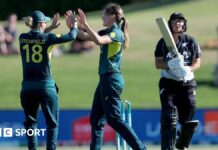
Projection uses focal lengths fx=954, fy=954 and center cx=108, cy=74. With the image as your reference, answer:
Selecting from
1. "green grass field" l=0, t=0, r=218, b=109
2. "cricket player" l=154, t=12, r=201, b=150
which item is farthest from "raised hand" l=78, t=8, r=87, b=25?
"green grass field" l=0, t=0, r=218, b=109

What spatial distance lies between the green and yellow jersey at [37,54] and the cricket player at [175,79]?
1264mm

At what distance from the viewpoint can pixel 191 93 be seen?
479 inches

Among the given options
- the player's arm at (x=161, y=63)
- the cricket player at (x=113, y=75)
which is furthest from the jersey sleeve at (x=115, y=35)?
the player's arm at (x=161, y=63)

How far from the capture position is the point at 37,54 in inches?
462

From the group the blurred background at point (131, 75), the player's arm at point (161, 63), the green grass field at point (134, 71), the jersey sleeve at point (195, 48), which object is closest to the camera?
the player's arm at point (161, 63)

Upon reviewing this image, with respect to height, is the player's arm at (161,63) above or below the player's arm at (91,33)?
below

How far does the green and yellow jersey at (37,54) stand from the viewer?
11.7 m

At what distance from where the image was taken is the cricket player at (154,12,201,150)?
472 inches

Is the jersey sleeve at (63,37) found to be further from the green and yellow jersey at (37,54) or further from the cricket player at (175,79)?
the cricket player at (175,79)

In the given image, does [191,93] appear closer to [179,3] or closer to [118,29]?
[118,29]

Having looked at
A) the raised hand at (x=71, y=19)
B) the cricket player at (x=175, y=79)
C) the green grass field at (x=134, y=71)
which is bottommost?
the green grass field at (x=134, y=71)

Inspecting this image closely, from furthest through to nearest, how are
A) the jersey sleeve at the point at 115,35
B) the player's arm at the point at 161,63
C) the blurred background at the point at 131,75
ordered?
the blurred background at the point at 131,75
the player's arm at the point at 161,63
the jersey sleeve at the point at 115,35

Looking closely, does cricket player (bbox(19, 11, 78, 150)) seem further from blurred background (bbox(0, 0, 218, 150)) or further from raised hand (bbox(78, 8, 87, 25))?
blurred background (bbox(0, 0, 218, 150))

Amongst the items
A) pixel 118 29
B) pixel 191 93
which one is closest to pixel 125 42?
pixel 118 29
